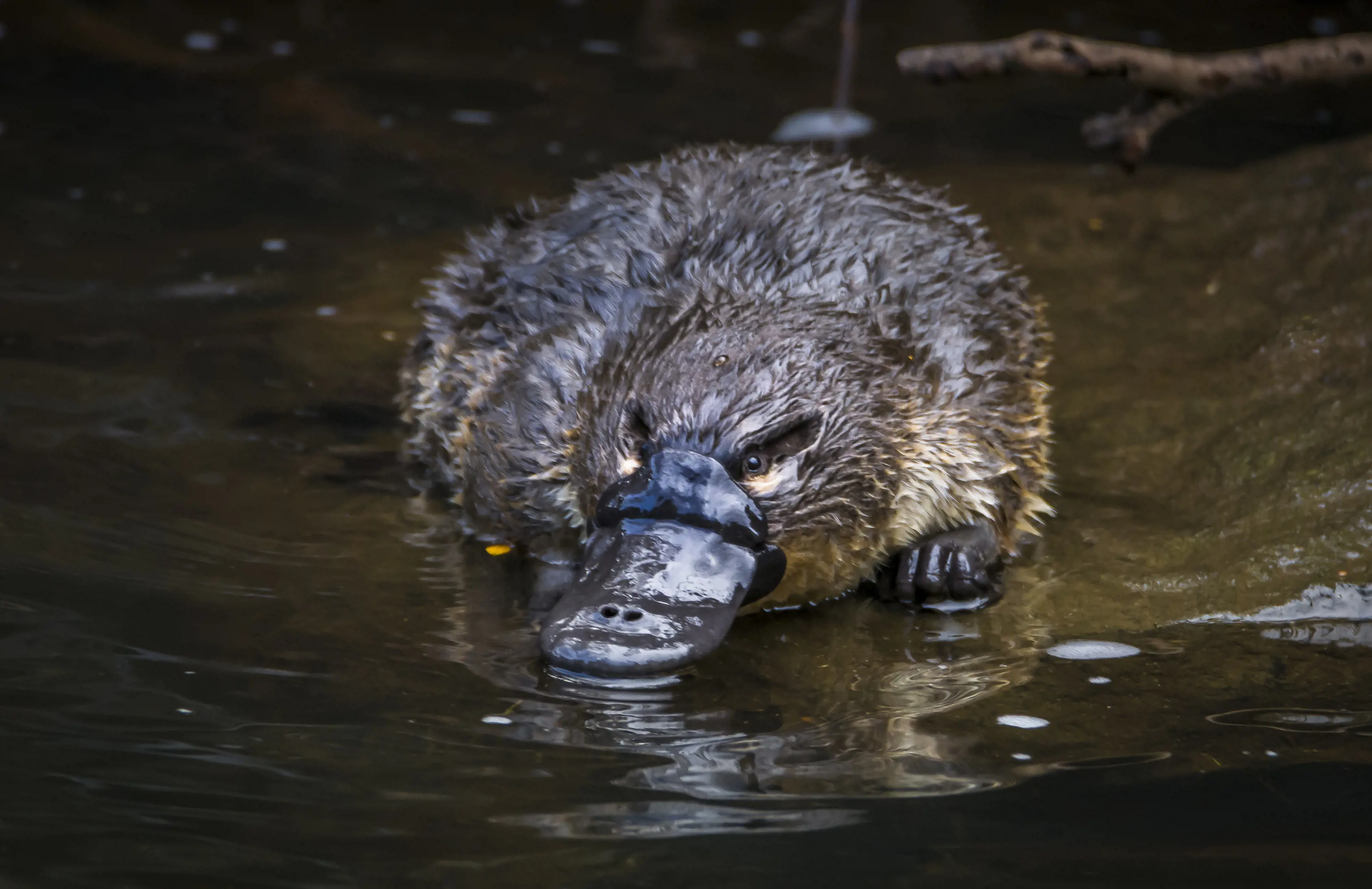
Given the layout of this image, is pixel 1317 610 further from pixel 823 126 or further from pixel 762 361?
pixel 823 126

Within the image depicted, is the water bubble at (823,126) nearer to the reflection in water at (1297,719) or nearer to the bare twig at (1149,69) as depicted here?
the bare twig at (1149,69)

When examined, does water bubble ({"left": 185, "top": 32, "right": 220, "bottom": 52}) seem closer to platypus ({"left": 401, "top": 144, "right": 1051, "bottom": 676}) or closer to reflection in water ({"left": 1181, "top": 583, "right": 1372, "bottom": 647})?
platypus ({"left": 401, "top": 144, "right": 1051, "bottom": 676})

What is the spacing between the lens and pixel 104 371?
4.38 m

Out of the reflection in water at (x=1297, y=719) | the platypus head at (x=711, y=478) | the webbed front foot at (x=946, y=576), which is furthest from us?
the webbed front foot at (x=946, y=576)

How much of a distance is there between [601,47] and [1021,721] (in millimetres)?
6397

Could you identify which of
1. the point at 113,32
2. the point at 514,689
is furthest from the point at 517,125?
the point at 514,689

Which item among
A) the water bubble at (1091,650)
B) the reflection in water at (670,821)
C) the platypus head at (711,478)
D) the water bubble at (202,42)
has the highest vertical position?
the water bubble at (202,42)

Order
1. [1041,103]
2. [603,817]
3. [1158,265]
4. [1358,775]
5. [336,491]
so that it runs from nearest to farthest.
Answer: [603,817], [1358,775], [336,491], [1158,265], [1041,103]

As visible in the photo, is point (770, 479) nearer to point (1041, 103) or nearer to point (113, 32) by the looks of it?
point (1041, 103)

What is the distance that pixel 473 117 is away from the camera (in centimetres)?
723

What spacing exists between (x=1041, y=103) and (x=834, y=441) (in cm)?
503

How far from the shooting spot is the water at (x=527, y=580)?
2.25m

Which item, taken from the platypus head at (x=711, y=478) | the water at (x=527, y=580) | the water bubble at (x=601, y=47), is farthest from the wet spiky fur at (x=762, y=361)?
the water bubble at (x=601, y=47)

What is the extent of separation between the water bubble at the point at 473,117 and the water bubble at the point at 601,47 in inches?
49.8
